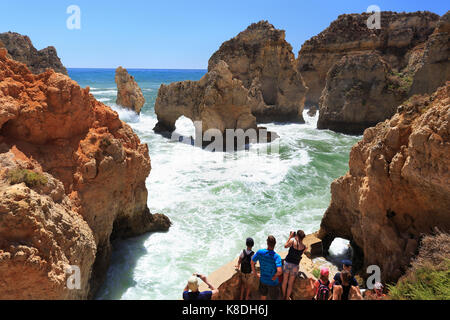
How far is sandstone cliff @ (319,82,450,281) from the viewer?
596cm

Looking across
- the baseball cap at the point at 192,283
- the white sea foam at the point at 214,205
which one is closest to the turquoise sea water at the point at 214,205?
the white sea foam at the point at 214,205

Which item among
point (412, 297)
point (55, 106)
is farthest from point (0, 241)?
point (412, 297)

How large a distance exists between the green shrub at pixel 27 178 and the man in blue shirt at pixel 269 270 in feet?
14.0

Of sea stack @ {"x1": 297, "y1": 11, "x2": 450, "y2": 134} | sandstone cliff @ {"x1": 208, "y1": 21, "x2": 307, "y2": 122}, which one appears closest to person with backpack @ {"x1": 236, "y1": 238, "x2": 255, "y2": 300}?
sea stack @ {"x1": 297, "y1": 11, "x2": 450, "y2": 134}

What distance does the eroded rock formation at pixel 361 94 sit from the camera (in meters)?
27.7

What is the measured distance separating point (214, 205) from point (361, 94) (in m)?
21.2

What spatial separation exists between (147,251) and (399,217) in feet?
23.2

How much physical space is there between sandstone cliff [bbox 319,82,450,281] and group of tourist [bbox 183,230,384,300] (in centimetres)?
233

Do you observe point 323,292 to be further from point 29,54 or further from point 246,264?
point 29,54

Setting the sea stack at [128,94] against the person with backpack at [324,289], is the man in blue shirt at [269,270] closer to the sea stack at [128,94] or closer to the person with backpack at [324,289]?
the person with backpack at [324,289]

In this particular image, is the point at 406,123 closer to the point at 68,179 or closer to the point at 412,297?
the point at 412,297

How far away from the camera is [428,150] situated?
19.6ft

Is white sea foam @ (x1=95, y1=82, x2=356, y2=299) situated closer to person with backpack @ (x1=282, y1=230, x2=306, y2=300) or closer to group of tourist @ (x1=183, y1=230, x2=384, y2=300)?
group of tourist @ (x1=183, y1=230, x2=384, y2=300)

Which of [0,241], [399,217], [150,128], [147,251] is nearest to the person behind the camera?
[0,241]
